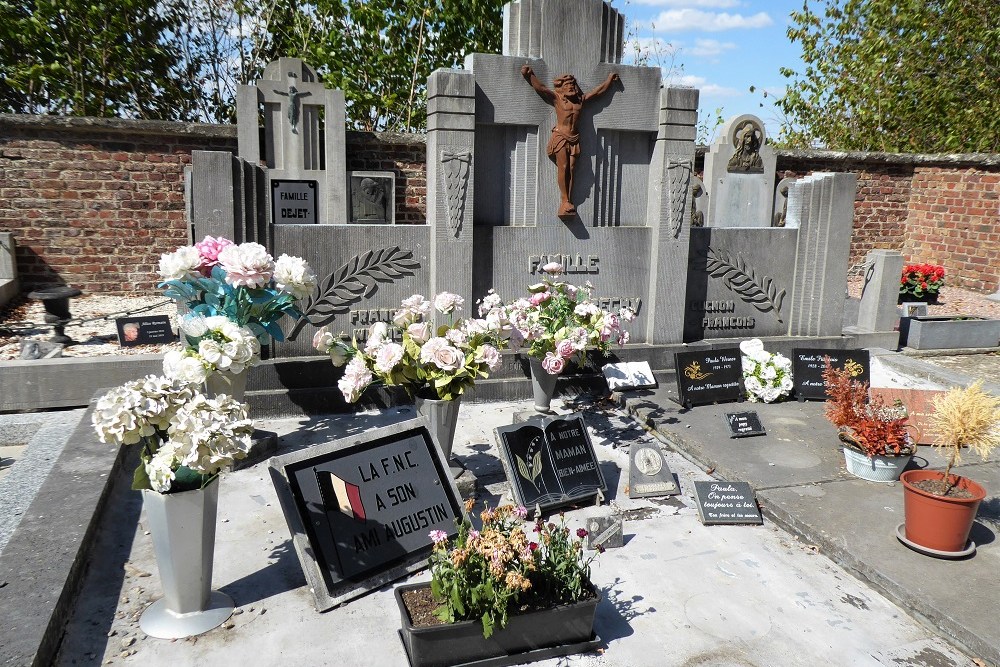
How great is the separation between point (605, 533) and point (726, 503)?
0.87m

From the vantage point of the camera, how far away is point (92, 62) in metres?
12.9

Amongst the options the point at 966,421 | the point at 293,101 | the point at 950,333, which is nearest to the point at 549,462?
the point at 966,421

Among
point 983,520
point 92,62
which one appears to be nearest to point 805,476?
point 983,520

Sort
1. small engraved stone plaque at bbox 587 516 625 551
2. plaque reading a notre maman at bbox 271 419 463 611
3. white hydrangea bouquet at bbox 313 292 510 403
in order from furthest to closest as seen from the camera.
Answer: white hydrangea bouquet at bbox 313 292 510 403 < small engraved stone plaque at bbox 587 516 625 551 < plaque reading a notre maman at bbox 271 419 463 611

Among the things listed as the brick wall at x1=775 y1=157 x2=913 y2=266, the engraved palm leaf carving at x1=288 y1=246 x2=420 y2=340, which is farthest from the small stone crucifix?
the brick wall at x1=775 y1=157 x2=913 y2=266

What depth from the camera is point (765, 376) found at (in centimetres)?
623

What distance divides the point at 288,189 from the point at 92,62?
539 cm

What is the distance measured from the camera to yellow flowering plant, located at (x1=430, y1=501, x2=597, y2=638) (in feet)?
9.49

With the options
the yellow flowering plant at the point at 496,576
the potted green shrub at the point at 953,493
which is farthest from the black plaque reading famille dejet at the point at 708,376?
the yellow flowering plant at the point at 496,576

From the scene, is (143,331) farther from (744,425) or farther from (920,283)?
(920,283)

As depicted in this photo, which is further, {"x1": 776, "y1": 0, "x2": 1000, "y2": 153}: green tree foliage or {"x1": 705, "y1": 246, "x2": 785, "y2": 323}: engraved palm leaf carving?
{"x1": 776, "y1": 0, "x2": 1000, "y2": 153}: green tree foliage

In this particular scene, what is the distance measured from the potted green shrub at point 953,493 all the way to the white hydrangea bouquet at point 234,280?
3586 millimetres

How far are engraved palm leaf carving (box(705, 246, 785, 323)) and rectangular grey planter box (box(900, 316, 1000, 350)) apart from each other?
2108 millimetres

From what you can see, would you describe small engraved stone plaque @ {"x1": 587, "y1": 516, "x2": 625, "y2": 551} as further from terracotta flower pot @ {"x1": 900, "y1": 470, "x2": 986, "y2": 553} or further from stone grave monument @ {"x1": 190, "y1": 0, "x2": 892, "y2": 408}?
stone grave monument @ {"x1": 190, "y1": 0, "x2": 892, "y2": 408}
